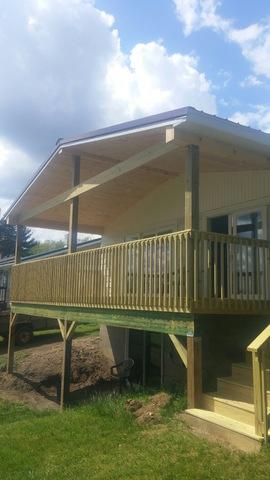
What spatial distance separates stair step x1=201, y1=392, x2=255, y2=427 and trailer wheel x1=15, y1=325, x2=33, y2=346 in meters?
13.6

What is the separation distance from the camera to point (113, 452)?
5.96m

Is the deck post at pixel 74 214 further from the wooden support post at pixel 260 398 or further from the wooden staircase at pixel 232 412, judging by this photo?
the wooden support post at pixel 260 398

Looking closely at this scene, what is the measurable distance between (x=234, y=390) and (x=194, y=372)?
0.67 m

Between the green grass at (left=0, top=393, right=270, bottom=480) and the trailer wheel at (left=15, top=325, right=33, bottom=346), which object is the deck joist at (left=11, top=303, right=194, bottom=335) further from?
the trailer wheel at (left=15, top=325, right=33, bottom=346)

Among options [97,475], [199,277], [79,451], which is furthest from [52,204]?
[97,475]

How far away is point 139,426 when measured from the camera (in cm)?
693

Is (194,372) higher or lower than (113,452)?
higher

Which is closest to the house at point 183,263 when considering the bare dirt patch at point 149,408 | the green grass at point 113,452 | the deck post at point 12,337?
the green grass at point 113,452

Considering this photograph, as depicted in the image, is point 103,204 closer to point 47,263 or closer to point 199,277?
point 47,263

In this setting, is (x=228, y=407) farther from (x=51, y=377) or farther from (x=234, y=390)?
(x=51, y=377)

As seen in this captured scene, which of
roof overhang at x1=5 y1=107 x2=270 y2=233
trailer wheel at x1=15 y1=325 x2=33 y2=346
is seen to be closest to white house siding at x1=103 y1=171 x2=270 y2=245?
roof overhang at x1=5 y1=107 x2=270 y2=233

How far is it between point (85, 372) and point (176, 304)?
7.75 m

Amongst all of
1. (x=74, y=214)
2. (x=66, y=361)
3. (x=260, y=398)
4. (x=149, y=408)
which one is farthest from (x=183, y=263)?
(x=66, y=361)

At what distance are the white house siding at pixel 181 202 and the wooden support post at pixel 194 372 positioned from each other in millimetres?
3432
